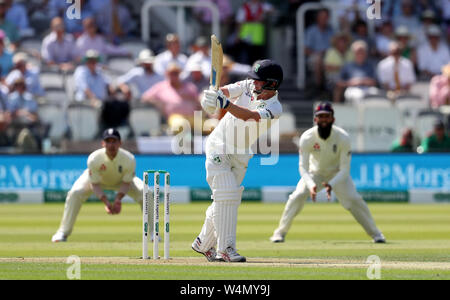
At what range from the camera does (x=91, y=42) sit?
57.6 ft

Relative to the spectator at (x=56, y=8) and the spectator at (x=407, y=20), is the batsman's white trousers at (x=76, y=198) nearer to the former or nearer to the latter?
the spectator at (x=56, y=8)

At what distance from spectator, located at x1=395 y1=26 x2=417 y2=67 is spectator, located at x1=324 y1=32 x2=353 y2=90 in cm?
94

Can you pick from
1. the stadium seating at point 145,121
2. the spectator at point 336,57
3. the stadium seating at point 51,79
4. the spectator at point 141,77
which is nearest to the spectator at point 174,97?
the stadium seating at point 145,121

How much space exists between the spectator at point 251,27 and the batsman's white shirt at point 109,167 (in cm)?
780

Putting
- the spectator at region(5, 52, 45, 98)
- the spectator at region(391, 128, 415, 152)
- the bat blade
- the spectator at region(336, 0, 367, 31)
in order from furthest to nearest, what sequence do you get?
the spectator at region(336, 0, 367, 31)
the spectator at region(5, 52, 45, 98)
the spectator at region(391, 128, 415, 152)
the bat blade

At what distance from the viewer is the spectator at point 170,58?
Result: 17.3 meters

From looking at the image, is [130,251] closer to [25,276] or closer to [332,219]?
[25,276]

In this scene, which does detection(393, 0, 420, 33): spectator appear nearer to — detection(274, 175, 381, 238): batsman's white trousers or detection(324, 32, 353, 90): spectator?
detection(324, 32, 353, 90): spectator

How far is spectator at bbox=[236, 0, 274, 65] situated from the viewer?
18234 millimetres

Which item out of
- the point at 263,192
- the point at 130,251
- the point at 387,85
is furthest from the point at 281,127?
the point at 130,251

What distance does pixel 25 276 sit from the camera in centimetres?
730

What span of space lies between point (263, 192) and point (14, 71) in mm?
4156

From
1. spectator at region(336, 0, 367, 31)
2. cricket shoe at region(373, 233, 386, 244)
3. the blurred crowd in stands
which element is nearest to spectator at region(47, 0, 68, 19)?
the blurred crowd in stands
